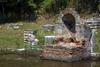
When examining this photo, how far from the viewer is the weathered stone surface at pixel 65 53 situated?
7.19 m

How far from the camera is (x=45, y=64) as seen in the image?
7113 mm

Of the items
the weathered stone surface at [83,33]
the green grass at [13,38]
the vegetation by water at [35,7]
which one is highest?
the vegetation by water at [35,7]

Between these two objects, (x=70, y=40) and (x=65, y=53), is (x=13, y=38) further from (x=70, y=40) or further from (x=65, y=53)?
(x=65, y=53)

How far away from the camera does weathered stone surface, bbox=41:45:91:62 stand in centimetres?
719

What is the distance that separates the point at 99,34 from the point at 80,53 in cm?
432

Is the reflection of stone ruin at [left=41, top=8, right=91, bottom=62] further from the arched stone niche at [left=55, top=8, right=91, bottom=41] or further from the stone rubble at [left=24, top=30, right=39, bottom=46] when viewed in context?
the stone rubble at [left=24, top=30, right=39, bottom=46]

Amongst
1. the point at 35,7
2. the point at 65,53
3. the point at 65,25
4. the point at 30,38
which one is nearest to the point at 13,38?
the point at 30,38

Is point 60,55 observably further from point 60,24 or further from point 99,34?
point 99,34

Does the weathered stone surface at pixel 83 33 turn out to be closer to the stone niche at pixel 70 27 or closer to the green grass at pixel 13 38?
the stone niche at pixel 70 27

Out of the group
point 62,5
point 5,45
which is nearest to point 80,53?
point 5,45

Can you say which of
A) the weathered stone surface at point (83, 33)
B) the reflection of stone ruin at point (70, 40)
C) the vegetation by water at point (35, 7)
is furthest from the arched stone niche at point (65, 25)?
the vegetation by water at point (35, 7)

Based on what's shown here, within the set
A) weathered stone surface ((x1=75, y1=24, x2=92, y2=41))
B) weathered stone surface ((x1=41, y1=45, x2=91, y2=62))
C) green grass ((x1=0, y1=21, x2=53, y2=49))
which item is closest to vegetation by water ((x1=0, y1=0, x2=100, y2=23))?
green grass ((x1=0, y1=21, x2=53, y2=49))

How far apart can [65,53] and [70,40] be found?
1442 mm

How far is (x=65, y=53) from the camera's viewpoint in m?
7.29
